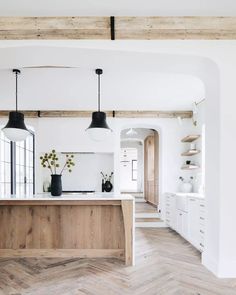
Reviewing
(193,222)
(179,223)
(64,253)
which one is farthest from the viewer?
(179,223)

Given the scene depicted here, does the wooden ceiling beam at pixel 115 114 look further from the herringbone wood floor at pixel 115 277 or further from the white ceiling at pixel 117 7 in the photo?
the white ceiling at pixel 117 7

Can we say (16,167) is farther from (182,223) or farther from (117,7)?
(117,7)

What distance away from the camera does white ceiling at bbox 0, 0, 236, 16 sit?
111 inches

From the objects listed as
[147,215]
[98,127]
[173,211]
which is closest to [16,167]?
[147,215]

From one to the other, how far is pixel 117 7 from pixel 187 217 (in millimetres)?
3757

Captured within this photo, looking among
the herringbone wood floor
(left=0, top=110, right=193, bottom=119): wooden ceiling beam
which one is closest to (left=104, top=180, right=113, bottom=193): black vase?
(left=0, top=110, right=193, bottom=119): wooden ceiling beam

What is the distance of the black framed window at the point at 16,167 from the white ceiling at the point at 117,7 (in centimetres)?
460

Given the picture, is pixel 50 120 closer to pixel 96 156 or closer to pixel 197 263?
pixel 96 156

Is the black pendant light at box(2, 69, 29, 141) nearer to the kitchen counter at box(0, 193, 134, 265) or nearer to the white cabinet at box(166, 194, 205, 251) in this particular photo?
the kitchen counter at box(0, 193, 134, 265)

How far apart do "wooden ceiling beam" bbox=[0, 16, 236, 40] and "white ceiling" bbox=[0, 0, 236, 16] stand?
8 centimetres

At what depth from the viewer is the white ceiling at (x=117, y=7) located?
111 inches

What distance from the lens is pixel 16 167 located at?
24.1 feet

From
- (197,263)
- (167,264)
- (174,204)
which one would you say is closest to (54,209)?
(167,264)

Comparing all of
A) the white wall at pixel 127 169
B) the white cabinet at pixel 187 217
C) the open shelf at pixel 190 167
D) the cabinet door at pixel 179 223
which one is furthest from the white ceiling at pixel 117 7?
the white wall at pixel 127 169
